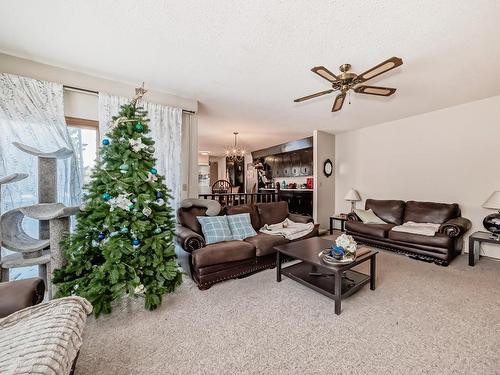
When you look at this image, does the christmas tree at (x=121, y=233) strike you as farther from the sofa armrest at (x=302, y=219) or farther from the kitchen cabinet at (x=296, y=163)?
the kitchen cabinet at (x=296, y=163)

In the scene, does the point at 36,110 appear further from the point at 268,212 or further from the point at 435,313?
the point at 435,313

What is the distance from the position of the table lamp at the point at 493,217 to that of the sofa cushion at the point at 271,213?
292 cm

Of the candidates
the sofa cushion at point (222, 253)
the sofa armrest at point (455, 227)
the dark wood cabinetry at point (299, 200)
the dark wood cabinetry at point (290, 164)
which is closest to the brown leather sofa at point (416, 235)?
the sofa armrest at point (455, 227)

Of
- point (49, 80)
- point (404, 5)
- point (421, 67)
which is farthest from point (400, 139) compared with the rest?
point (49, 80)

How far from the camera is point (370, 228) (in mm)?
3908

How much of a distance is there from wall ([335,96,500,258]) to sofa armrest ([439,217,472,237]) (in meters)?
0.49

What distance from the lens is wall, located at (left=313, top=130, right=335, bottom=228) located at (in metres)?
5.32

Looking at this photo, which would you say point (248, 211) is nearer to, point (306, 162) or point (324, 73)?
point (324, 73)

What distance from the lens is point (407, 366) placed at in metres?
1.43

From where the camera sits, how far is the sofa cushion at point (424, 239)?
3102 millimetres

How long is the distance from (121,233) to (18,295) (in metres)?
0.79

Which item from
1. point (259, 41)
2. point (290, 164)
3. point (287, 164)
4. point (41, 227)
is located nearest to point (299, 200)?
point (290, 164)

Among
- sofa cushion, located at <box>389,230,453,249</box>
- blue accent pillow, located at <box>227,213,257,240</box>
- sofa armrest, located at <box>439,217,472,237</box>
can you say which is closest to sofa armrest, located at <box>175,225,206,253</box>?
blue accent pillow, located at <box>227,213,257,240</box>

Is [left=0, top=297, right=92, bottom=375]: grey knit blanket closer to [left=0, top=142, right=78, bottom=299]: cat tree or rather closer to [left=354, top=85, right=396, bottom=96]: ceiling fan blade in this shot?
[left=0, top=142, right=78, bottom=299]: cat tree
